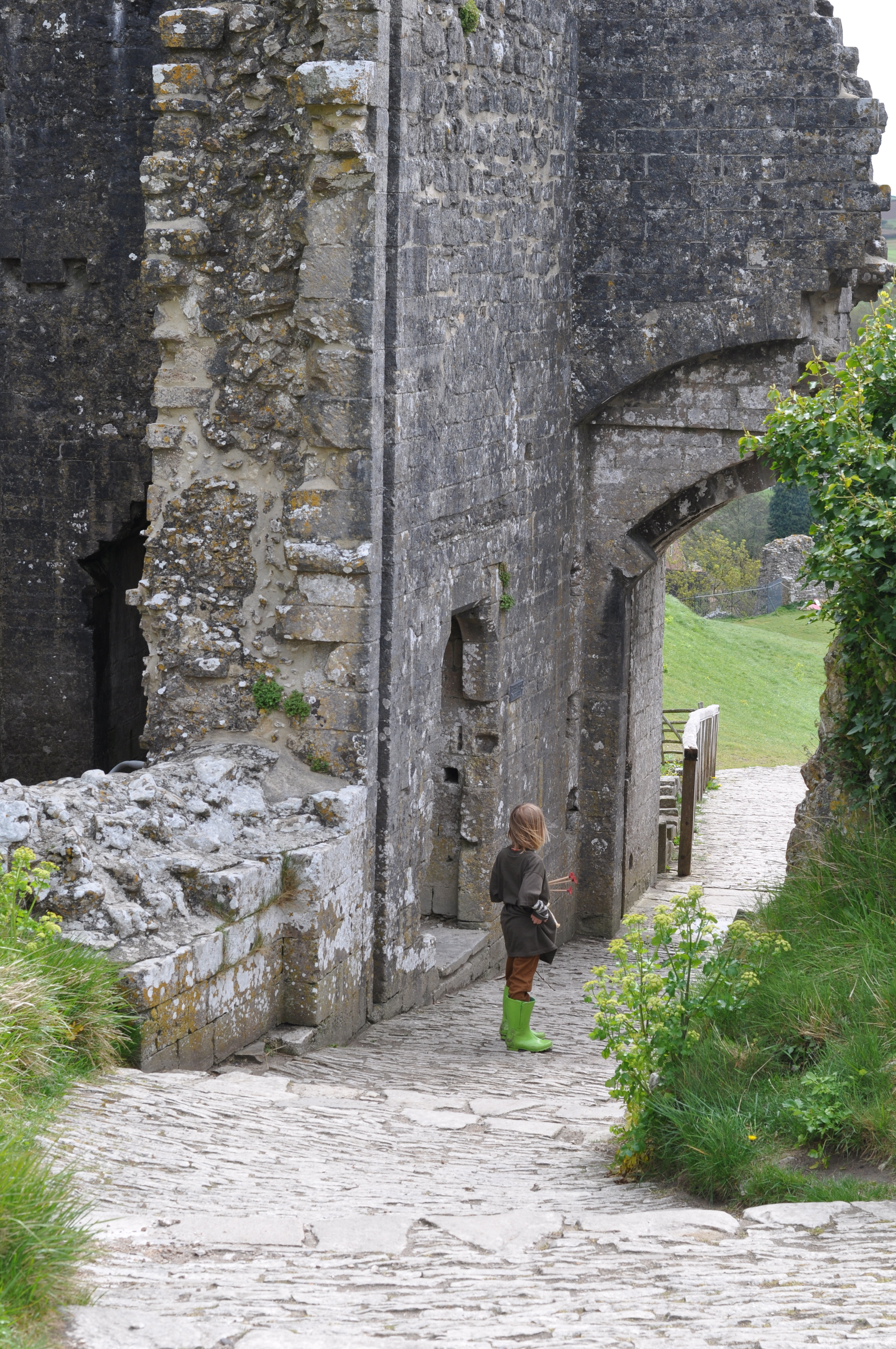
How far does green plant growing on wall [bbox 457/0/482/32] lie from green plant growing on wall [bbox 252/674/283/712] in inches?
134

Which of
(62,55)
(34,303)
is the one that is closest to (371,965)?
(34,303)

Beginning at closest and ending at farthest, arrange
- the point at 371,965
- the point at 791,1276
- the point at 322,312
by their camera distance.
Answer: the point at 791,1276, the point at 322,312, the point at 371,965

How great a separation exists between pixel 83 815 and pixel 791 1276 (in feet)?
10.3

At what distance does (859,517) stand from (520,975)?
281 cm

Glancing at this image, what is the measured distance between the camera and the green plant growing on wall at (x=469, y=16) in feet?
24.7

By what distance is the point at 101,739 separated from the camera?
394 inches

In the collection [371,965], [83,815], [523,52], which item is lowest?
[371,965]

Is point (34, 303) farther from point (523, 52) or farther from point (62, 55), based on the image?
point (523, 52)

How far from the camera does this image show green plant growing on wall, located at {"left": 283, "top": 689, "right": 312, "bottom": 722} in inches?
269

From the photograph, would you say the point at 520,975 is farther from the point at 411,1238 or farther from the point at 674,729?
the point at 674,729

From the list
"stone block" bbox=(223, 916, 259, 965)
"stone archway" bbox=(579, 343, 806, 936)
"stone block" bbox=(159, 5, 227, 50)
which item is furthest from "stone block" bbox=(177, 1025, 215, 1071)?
"stone archway" bbox=(579, 343, 806, 936)

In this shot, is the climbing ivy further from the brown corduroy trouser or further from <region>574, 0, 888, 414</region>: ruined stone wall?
<region>574, 0, 888, 414</region>: ruined stone wall

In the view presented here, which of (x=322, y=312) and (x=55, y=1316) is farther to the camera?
(x=322, y=312)

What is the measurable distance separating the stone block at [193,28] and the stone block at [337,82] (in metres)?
0.52
